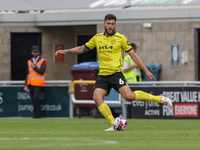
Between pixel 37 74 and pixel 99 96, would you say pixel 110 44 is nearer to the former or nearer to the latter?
pixel 99 96

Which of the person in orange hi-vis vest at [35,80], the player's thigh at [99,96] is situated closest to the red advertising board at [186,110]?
the person in orange hi-vis vest at [35,80]

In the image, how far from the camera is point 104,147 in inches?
236

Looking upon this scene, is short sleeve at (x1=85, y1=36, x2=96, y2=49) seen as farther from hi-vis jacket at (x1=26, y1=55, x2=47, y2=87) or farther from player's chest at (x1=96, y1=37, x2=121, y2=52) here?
hi-vis jacket at (x1=26, y1=55, x2=47, y2=87)

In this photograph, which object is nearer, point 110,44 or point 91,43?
point 110,44

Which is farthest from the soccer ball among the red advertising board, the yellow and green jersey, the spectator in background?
the red advertising board

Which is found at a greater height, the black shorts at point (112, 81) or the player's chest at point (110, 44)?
the player's chest at point (110, 44)

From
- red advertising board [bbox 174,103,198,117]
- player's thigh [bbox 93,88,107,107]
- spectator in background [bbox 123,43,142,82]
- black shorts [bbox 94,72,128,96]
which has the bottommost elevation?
red advertising board [bbox 174,103,198,117]

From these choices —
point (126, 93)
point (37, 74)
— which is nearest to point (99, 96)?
point (126, 93)

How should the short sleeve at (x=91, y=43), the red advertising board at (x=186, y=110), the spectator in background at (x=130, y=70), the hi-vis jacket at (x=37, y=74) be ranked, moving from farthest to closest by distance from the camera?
the hi-vis jacket at (x=37, y=74) → the spectator in background at (x=130, y=70) → the red advertising board at (x=186, y=110) → the short sleeve at (x=91, y=43)

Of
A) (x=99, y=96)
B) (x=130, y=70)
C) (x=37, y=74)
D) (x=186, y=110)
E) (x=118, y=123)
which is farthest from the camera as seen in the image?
(x=37, y=74)

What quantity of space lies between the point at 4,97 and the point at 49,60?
16.8ft

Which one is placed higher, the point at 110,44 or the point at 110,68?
the point at 110,44

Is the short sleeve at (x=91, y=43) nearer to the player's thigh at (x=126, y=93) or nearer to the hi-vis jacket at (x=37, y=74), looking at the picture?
the player's thigh at (x=126, y=93)

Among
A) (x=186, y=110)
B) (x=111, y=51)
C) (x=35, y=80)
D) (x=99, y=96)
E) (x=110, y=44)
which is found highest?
(x=110, y=44)
